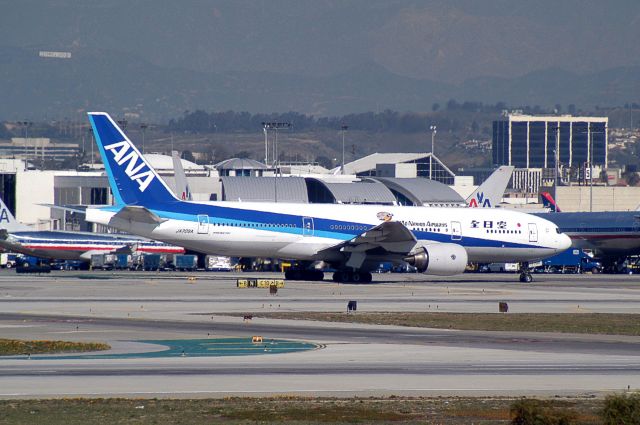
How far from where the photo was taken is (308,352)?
2834 centimetres

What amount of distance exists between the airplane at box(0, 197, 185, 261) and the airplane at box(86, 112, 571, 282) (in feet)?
86.4

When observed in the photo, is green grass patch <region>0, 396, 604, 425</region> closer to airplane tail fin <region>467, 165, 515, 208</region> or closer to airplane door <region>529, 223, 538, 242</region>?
airplane door <region>529, 223, 538, 242</region>

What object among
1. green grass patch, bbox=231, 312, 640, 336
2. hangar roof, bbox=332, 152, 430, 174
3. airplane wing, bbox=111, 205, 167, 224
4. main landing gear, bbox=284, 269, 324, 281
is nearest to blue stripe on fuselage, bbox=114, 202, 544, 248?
airplane wing, bbox=111, 205, 167, 224

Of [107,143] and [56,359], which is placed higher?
[107,143]

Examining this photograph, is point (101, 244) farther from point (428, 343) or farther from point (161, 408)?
A: point (161, 408)

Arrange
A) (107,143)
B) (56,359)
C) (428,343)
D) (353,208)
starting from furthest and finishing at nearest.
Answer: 1. (353,208)
2. (107,143)
3. (428,343)
4. (56,359)

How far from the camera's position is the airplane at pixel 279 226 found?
59.5 metres

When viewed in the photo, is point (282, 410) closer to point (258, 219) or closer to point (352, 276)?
point (258, 219)

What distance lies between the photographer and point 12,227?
90875 millimetres

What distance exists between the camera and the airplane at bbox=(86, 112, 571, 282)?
195ft

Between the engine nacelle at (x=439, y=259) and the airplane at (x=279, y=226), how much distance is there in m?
0.05

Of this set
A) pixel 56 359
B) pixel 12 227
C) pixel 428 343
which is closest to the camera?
pixel 56 359

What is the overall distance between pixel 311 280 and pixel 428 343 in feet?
110

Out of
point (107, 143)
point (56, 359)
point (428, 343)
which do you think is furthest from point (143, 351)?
point (107, 143)
